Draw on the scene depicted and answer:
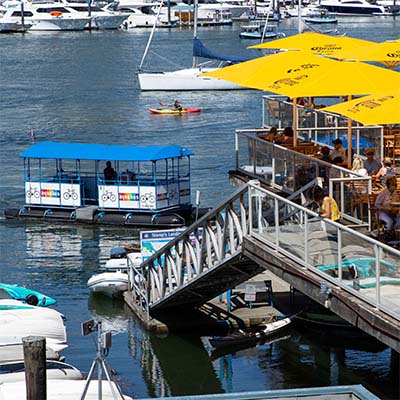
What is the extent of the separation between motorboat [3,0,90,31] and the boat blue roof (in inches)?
4375

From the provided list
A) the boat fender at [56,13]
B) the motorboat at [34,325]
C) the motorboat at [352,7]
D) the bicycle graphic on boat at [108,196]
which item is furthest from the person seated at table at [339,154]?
the motorboat at [352,7]

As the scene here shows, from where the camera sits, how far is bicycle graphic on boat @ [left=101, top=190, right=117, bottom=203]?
1582 inches

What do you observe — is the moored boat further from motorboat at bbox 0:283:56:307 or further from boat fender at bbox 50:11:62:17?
boat fender at bbox 50:11:62:17

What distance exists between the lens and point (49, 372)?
2238cm

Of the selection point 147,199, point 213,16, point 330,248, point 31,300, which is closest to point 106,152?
point 147,199

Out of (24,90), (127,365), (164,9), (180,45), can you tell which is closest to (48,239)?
(127,365)

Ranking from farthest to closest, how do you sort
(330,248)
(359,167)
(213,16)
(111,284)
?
(213,16) < (111,284) < (359,167) < (330,248)

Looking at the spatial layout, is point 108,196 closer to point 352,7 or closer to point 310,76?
point 310,76

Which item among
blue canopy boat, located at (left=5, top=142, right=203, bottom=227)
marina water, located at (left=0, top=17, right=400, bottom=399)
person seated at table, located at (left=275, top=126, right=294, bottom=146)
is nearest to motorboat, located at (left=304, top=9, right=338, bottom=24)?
marina water, located at (left=0, top=17, right=400, bottom=399)

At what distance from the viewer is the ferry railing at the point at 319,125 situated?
27.7 meters

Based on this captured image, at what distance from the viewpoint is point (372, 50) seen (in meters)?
33.2

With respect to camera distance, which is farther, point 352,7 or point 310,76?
point 352,7

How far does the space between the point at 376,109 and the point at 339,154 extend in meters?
2.46

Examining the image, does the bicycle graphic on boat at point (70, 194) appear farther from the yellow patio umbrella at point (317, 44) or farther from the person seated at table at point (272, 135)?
the person seated at table at point (272, 135)
